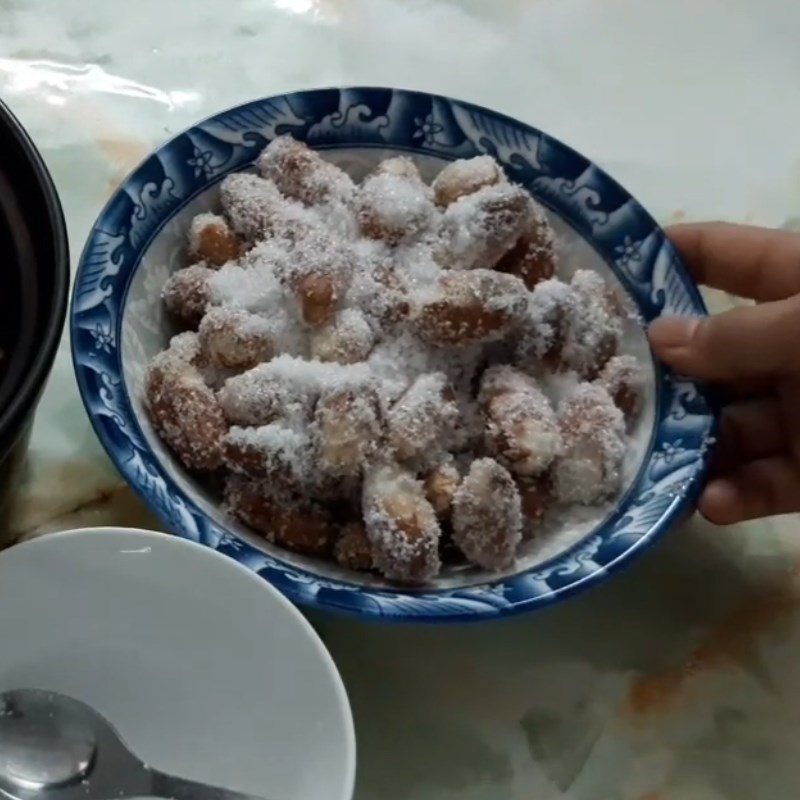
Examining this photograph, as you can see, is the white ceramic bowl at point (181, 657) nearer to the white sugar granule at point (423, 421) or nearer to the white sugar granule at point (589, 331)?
the white sugar granule at point (423, 421)

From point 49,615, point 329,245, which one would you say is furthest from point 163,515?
point 329,245

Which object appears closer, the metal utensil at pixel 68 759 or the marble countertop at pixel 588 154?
the metal utensil at pixel 68 759

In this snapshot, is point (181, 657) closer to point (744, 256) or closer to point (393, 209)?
point (393, 209)

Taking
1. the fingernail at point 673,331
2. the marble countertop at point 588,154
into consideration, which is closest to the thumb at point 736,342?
the fingernail at point 673,331

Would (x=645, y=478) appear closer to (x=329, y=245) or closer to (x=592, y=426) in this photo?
(x=592, y=426)

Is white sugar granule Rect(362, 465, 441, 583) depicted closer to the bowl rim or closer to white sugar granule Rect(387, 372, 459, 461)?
white sugar granule Rect(387, 372, 459, 461)

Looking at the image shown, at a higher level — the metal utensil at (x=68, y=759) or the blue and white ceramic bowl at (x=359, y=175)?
the blue and white ceramic bowl at (x=359, y=175)

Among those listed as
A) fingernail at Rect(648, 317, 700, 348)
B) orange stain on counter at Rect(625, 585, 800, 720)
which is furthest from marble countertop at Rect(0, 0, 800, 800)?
fingernail at Rect(648, 317, 700, 348)
